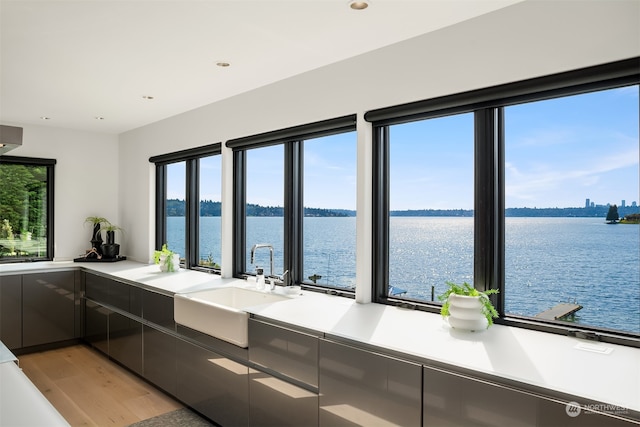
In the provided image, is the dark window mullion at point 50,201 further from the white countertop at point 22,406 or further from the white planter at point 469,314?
the white planter at point 469,314

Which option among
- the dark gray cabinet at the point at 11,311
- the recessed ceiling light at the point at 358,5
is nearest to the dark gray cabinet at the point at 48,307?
the dark gray cabinet at the point at 11,311

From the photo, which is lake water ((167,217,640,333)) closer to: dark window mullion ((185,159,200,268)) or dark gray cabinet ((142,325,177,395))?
dark gray cabinet ((142,325,177,395))

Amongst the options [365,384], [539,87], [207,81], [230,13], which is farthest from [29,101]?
[539,87]

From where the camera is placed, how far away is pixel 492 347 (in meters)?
1.89

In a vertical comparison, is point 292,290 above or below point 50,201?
below

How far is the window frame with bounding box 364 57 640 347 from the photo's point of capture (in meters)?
1.95

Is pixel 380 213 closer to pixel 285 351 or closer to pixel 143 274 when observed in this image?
pixel 285 351

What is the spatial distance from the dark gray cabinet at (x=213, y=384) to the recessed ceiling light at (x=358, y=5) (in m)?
2.15

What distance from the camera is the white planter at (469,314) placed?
210 centimetres

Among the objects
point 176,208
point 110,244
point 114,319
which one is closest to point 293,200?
point 176,208

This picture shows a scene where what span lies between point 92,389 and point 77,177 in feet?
9.26

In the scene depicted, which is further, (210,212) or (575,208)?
(210,212)

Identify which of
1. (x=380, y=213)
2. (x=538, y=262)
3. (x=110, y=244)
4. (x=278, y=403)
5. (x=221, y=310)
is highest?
(x=380, y=213)

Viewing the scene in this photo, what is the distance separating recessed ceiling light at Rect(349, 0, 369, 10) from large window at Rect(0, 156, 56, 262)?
4.54 meters
